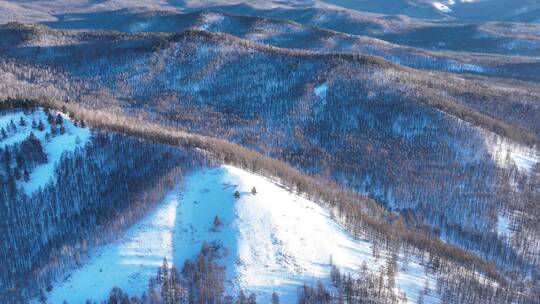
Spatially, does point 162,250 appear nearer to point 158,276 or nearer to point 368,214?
point 158,276

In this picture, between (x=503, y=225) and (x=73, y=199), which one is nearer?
(x=73, y=199)

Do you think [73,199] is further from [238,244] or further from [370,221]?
[370,221]

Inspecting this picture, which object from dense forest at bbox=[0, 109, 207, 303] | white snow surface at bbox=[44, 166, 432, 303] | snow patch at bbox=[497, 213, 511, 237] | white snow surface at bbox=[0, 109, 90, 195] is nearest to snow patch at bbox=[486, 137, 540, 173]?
snow patch at bbox=[497, 213, 511, 237]

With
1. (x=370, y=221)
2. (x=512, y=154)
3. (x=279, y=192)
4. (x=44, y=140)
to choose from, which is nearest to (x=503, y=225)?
A: (x=512, y=154)

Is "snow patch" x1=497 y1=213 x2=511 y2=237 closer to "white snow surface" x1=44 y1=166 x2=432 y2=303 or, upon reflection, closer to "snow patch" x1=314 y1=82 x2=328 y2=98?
"white snow surface" x1=44 y1=166 x2=432 y2=303

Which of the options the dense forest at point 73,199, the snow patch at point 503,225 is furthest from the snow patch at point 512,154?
the dense forest at point 73,199

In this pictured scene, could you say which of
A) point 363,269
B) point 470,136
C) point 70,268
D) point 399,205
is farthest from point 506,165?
point 70,268
